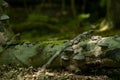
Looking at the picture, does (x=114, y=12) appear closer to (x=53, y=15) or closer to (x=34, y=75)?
(x=53, y=15)

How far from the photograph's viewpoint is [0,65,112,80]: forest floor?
11.3 ft

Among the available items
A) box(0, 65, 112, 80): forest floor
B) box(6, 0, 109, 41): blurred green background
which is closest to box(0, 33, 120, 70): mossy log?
box(0, 65, 112, 80): forest floor

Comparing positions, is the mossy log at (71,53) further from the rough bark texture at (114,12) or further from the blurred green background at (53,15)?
the blurred green background at (53,15)

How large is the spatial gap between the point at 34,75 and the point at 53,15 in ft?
35.2

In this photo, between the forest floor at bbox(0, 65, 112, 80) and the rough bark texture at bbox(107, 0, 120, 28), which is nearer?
the forest floor at bbox(0, 65, 112, 80)

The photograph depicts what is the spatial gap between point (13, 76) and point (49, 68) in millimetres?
404

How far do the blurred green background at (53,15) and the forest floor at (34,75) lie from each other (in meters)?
6.09

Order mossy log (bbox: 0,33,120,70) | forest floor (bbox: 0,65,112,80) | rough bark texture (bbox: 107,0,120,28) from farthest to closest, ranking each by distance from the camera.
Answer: rough bark texture (bbox: 107,0,120,28) → forest floor (bbox: 0,65,112,80) → mossy log (bbox: 0,33,120,70)

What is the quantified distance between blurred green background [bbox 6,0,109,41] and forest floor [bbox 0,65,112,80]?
609 cm

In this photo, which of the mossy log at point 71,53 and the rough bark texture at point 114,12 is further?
the rough bark texture at point 114,12

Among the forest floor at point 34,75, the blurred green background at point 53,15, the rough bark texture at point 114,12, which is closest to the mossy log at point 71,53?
the forest floor at point 34,75

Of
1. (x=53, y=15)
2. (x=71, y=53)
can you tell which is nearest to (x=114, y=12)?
(x=53, y=15)

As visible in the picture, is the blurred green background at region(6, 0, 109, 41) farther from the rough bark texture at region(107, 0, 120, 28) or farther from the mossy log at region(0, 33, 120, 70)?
the mossy log at region(0, 33, 120, 70)

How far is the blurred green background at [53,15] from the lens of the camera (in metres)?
10.5
